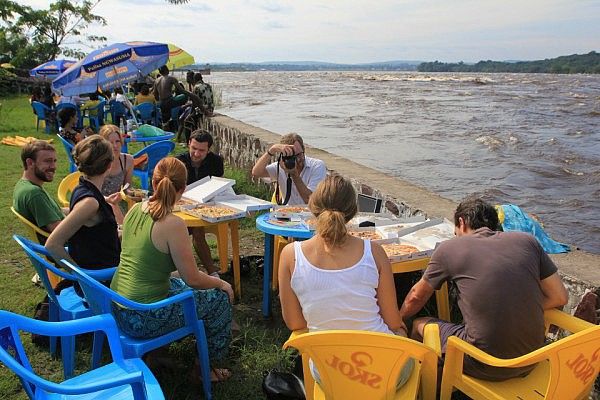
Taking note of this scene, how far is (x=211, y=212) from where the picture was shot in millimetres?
3734

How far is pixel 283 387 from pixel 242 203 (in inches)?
61.9

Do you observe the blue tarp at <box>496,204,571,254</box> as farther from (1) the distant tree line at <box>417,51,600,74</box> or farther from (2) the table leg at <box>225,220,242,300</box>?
(1) the distant tree line at <box>417,51,600,74</box>

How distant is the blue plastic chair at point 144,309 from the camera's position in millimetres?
2432

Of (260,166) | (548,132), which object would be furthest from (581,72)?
(260,166)

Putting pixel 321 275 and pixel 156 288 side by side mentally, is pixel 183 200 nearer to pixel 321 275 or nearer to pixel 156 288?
pixel 156 288

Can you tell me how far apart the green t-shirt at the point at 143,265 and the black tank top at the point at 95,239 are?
46 centimetres

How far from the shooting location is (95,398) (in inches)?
82.8

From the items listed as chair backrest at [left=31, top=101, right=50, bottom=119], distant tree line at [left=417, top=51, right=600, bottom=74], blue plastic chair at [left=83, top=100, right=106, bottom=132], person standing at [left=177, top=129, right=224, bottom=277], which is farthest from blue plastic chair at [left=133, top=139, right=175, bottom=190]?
distant tree line at [left=417, top=51, right=600, bottom=74]

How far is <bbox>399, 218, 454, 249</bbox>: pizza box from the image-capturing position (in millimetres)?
3197

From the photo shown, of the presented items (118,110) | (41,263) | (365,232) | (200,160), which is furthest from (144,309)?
(118,110)

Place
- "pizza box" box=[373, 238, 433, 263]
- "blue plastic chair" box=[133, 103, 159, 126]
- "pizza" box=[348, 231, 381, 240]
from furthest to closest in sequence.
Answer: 1. "blue plastic chair" box=[133, 103, 159, 126]
2. "pizza" box=[348, 231, 381, 240]
3. "pizza box" box=[373, 238, 433, 263]

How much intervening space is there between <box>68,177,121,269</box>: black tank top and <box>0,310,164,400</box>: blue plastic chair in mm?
1066

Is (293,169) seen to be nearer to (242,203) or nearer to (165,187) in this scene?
(242,203)

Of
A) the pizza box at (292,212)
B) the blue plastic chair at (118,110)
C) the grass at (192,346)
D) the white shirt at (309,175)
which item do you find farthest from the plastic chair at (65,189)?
the blue plastic chair at (118,110)
